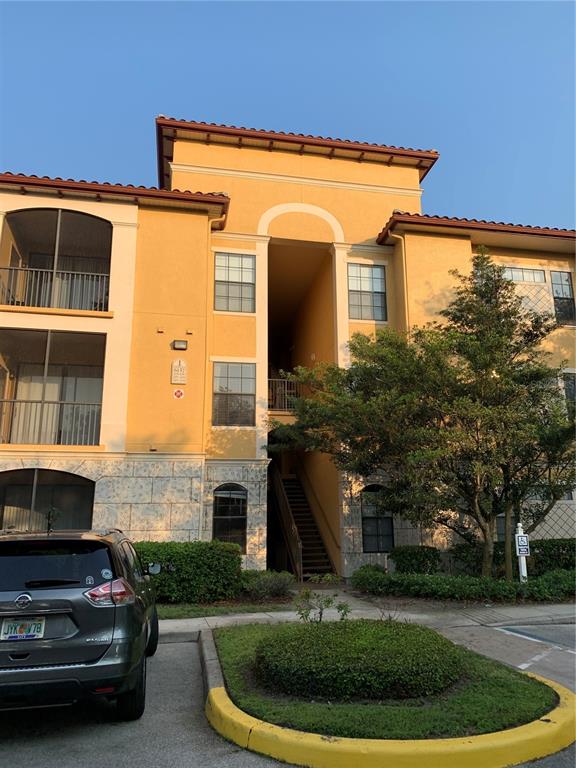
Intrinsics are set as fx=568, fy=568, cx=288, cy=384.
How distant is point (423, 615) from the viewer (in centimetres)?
990

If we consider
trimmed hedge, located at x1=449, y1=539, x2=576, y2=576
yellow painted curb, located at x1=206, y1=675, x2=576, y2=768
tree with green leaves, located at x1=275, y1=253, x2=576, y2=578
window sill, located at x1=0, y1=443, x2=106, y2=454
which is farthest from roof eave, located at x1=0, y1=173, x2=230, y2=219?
yellow painted curb, located at x1=206, y1=675, x2=576, y2=768

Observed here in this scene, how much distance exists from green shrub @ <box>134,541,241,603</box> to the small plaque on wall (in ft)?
13.5

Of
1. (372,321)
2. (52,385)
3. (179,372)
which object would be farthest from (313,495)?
(52,385)

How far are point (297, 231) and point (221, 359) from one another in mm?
4633

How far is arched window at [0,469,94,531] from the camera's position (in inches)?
586

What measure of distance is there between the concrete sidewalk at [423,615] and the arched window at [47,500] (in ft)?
22.4

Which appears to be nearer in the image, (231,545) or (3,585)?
(3,585)

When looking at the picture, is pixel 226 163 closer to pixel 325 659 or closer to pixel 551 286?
pixel 551 286

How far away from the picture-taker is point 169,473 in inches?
524

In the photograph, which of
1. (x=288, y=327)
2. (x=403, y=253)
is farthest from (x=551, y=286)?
(x=288, y=327)

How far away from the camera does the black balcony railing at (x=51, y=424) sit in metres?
14.3

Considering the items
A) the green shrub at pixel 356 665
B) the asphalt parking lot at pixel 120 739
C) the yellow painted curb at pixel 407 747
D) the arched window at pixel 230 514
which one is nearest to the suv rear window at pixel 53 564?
the asphalt parking lot at pixel 120 739

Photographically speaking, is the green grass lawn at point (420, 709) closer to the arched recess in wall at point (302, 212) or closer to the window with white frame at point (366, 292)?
the window with white frame at point (366, 292)

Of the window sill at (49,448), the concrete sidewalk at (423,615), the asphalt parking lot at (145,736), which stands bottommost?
the concrete sidewalk at (423,615)
